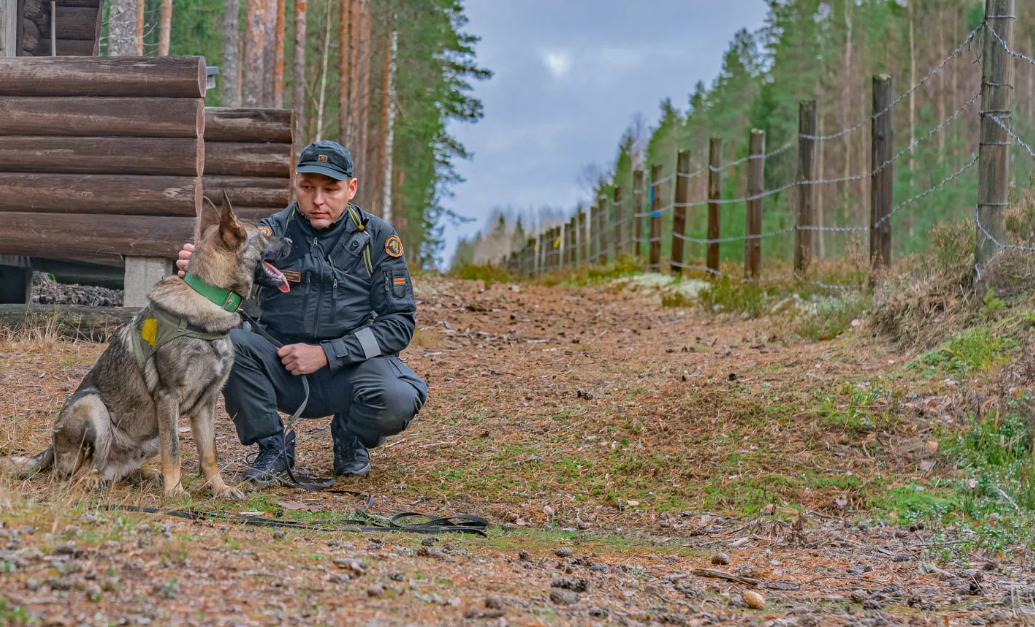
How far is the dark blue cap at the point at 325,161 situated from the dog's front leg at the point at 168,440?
1529 millimetres

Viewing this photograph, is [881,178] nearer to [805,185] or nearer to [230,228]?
[805,185]

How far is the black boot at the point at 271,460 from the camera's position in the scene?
5419 millimetres

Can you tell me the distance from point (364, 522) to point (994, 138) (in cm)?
621

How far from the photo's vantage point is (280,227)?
5.66 meters

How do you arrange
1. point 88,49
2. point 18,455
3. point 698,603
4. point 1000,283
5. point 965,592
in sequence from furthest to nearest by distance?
point 88,49 < point 1000,283 < point 18,455 < point 965,592 < point 698,603

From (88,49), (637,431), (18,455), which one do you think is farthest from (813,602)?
(88,49)

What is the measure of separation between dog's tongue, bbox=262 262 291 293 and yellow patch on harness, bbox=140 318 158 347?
64 centimetres

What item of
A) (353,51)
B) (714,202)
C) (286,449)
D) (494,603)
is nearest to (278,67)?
(353,51)

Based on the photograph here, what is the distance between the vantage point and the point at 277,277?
5090 millimetres

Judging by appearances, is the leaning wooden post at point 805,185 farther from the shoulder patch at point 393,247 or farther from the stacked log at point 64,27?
the stacked log at point 64,27

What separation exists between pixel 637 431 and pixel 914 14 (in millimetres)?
43704

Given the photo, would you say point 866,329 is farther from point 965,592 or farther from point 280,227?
point 280,227

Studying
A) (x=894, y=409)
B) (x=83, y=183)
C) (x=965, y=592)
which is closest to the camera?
(x=965, y=592)

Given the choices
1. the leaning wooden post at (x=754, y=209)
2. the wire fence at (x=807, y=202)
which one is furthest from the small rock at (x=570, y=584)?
the leaning wooden post at (x=754, y=209)
